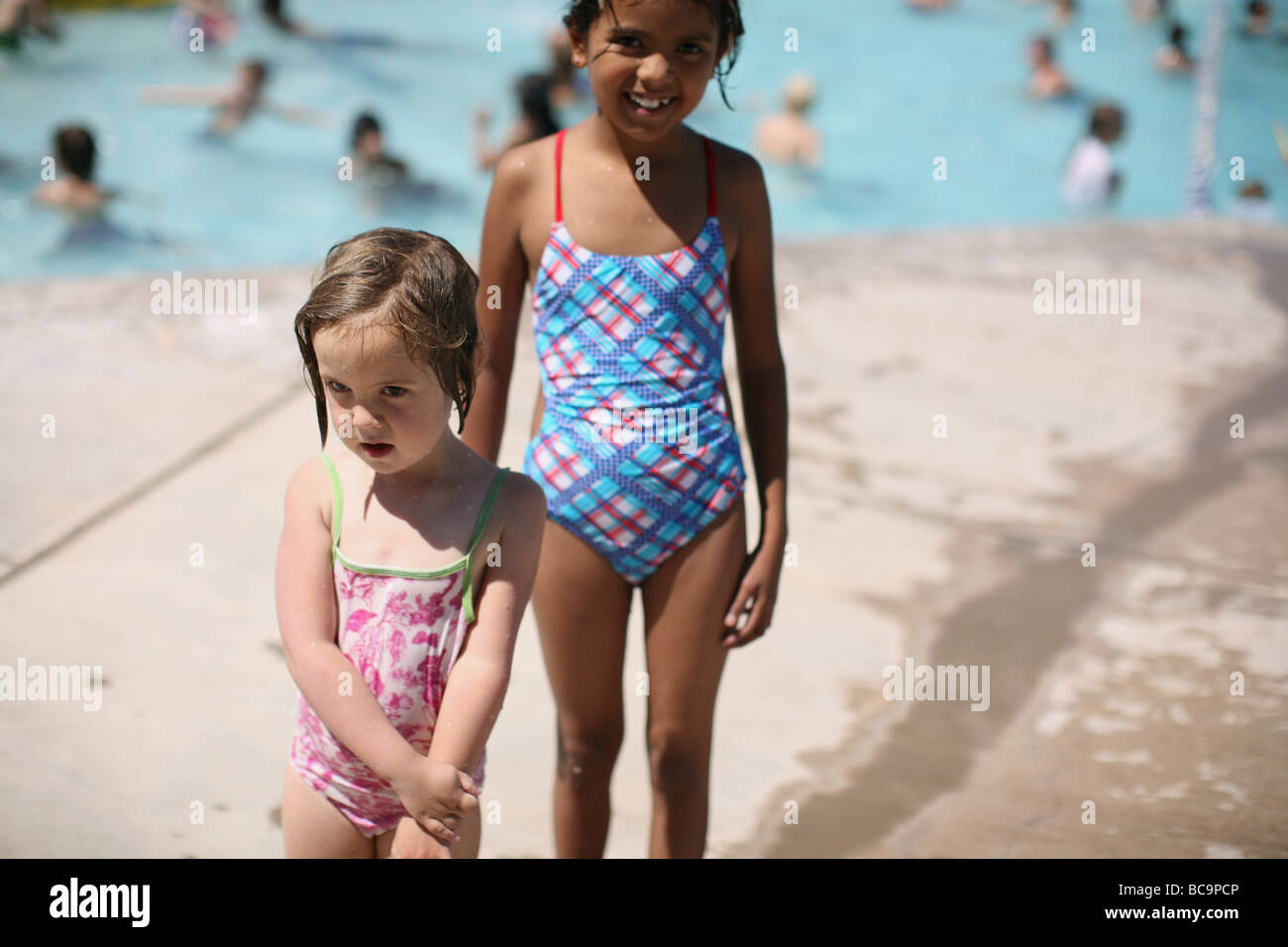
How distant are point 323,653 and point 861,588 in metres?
2.54

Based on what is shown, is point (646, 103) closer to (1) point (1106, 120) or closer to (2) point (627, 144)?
(2) point (627, 144)

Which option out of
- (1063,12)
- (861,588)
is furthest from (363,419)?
(1063,12)

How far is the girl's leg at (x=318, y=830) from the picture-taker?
85.4 inches

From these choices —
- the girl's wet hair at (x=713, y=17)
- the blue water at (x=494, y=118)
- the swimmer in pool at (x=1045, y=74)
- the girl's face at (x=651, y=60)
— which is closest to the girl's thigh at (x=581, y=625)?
the girl's face at (x=651, y=60)

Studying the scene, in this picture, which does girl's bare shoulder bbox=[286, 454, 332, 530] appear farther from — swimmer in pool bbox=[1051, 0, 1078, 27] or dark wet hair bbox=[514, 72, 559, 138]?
swimmer in pool bbox=[1051, 0, 1078, 27]

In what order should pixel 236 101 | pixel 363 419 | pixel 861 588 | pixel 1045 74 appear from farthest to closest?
pixel 1045 74 → pixel 236 101 → pixel 861 588 → pixel 363 419

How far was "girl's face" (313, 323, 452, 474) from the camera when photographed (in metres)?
1.88

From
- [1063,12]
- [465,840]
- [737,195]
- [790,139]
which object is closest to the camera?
[465,840]

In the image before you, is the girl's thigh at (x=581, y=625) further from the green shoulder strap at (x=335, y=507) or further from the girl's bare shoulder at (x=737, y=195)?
the girl's bare shoulder at (x=737, y=195)

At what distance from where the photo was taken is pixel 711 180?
2555 mm

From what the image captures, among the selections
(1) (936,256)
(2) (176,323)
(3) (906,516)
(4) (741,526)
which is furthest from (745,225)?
(1) (936,256)

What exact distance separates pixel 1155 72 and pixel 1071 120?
1.49 m

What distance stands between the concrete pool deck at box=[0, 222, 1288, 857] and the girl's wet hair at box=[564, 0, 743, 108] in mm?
1811
